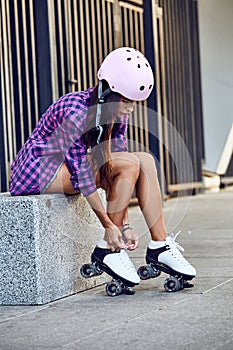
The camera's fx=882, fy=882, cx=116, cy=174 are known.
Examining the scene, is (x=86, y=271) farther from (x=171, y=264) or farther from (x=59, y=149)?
(x=59, y=149)

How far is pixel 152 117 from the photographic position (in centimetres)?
955

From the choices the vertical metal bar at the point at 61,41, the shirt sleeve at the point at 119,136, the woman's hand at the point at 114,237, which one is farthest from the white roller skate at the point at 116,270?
the vertical metal bar at the point at 61,41

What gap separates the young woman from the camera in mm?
3770

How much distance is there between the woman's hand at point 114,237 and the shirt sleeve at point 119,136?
486 mm

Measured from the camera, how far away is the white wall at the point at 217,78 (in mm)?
12929

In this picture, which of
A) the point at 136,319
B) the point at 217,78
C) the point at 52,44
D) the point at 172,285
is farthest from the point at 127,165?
the point at 217,78

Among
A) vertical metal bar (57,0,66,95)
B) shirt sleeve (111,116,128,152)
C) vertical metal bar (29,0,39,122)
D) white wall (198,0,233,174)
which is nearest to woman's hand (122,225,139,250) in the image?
shirt sleeve (111,116,128,152)

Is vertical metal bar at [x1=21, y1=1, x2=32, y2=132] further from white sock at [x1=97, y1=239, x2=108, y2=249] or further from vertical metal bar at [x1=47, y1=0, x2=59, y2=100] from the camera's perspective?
white sock at [x1=97, y1=239, x2=108, y2=249]

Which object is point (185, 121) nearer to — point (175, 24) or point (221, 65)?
point (175, 24)

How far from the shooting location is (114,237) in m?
3.72

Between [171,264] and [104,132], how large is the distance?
2.17ft

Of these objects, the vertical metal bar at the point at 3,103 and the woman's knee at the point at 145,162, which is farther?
the vertical metal bar at the point at 3,103

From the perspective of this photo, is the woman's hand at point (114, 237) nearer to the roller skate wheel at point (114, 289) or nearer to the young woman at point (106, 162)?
the young woman at point (106, 162)

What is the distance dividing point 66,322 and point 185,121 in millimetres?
8677
